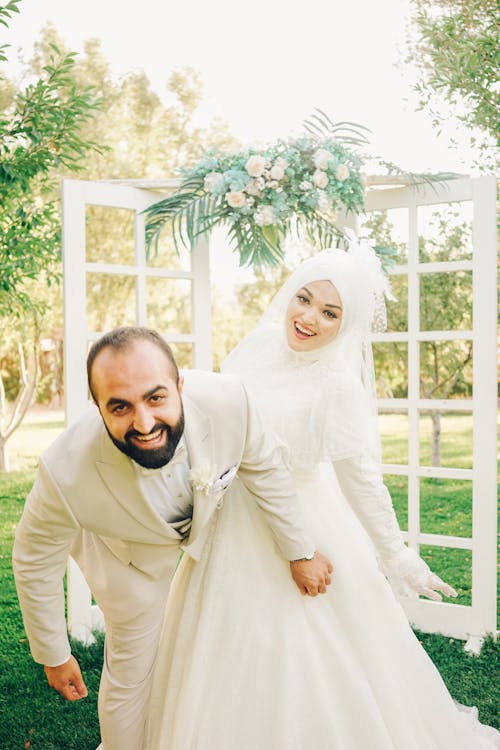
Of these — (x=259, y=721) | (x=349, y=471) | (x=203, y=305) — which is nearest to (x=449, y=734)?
(x=259, y=721)

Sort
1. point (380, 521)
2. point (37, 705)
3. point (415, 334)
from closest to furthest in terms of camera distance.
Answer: point (380, 521)
point (37, 705)
point (415, 334)

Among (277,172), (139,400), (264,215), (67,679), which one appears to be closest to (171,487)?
(139,400)

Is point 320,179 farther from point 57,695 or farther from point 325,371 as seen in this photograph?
point 57,695

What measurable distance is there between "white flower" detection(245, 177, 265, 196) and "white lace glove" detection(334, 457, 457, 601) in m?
1.42

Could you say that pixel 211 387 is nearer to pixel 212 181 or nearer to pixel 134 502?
pixel 134 502

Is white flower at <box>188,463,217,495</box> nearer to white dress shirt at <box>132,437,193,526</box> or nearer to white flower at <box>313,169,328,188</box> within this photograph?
white dress shirt at <box>132,437,193,526</box>

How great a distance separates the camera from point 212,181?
129 inches

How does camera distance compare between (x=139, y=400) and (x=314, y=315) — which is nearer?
(x=139, y=400)

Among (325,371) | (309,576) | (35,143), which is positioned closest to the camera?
(309,576)

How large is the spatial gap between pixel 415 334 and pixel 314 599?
195 cm

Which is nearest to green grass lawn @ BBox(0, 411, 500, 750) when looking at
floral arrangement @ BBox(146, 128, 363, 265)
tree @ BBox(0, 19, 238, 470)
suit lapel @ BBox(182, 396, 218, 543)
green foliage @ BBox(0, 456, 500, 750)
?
green foliage @ BBox(0, 456, 500, 750)

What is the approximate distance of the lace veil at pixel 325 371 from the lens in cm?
233

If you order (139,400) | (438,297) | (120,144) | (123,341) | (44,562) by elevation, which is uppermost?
(120,144)

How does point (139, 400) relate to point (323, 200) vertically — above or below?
below
